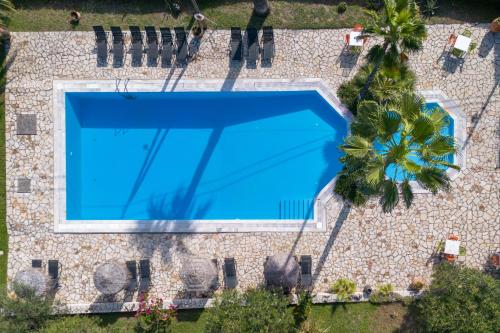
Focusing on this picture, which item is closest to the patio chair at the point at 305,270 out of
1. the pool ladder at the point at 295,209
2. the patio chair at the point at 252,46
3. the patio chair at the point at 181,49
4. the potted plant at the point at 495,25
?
the pool ladder at the point at 295,209

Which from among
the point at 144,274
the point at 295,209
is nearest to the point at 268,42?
the point at 295,209

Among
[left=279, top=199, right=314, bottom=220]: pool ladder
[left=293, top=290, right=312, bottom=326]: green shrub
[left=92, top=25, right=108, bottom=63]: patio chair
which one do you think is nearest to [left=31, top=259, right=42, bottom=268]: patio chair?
[left=92, top=25, right=108, bottom=63]: patio chair

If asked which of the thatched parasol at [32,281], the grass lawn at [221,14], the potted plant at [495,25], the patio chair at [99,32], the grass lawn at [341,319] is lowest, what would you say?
the grass lawn at [341,319]

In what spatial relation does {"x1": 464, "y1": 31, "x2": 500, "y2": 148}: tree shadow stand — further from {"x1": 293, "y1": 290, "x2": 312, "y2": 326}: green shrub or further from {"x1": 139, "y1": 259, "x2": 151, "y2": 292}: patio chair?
{"x1": 139, "y1": 259, "x2": 151, "y2": 292}: patio chair

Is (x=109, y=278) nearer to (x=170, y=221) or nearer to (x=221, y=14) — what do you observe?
(x=170, y=221)

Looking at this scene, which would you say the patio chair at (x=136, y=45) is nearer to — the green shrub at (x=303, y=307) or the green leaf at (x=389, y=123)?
the green leaf at (x=389, y=123)

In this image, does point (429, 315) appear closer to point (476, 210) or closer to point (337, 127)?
point (476, 210)
